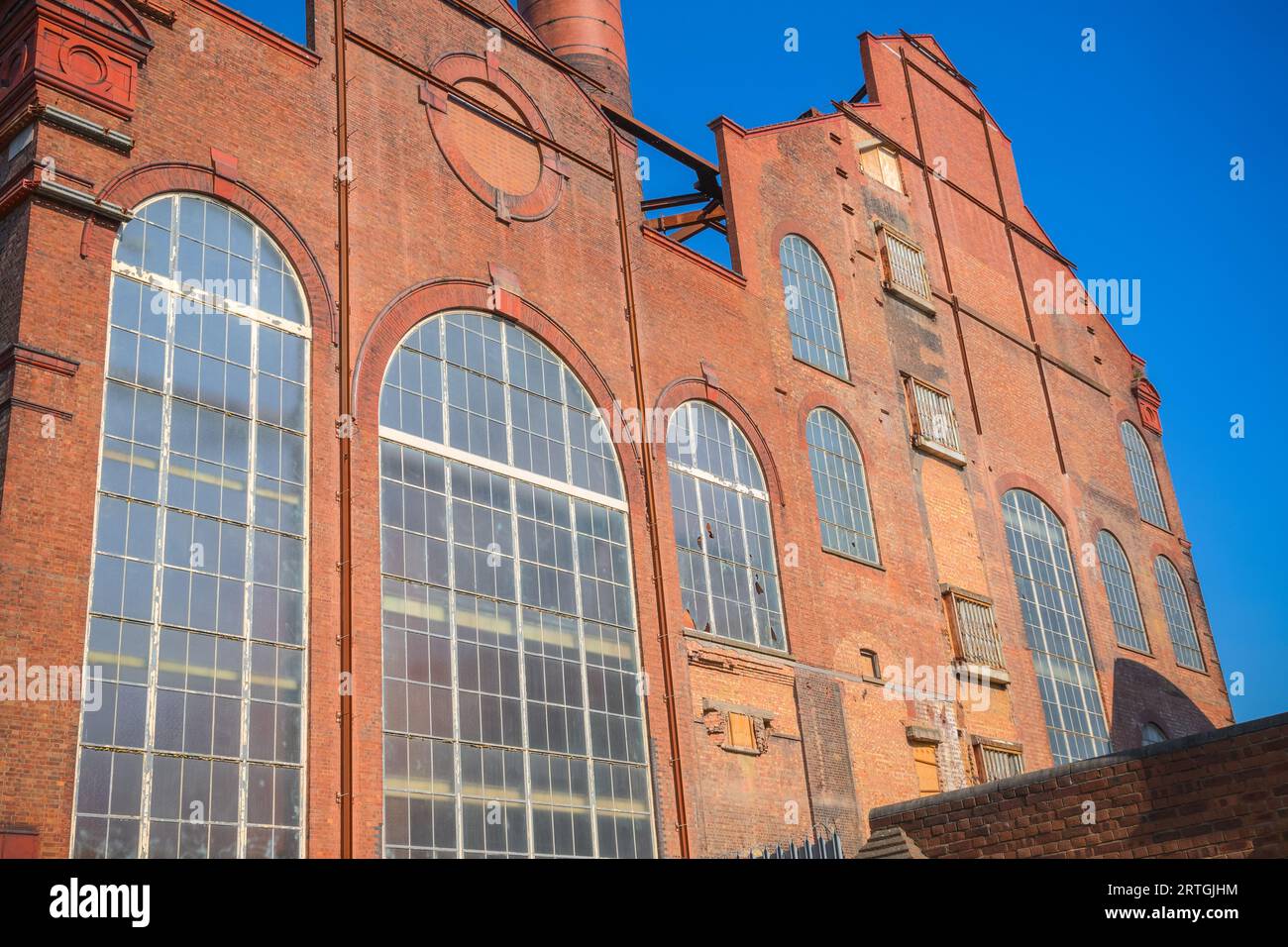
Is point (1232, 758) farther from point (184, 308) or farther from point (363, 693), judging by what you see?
point (184, 308)

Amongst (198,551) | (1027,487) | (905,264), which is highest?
(905,264)

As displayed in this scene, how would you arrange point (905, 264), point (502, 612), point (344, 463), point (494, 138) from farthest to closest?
point (905, 264), point (494, 138), point (502, 612), point (344, 463)

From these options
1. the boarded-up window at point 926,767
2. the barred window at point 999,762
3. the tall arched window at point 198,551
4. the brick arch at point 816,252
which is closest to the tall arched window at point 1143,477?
the barred window at point 999,762

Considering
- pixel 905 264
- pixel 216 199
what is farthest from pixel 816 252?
pixel 216 199

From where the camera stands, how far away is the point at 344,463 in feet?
49.0

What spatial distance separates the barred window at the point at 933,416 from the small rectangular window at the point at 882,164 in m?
4.79

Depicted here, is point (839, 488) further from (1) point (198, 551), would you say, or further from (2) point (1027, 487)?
(1) point (198, 551)

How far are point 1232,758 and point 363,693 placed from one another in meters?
8.38

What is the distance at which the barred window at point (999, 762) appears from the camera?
2208 centimetres

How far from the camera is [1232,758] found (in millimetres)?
12016

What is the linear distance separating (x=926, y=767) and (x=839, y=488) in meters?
4.68

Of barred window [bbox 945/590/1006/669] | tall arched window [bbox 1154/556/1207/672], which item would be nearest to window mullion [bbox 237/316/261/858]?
barred window [bbox 945/590/1006/669]

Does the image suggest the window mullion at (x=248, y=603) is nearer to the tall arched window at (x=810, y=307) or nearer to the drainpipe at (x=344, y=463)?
the drainpipe at (x=344, y=463)

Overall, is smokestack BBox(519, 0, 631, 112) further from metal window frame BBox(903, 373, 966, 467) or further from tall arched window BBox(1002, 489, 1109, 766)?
tall arched window BBox(1002, 489, 1109, 766)
